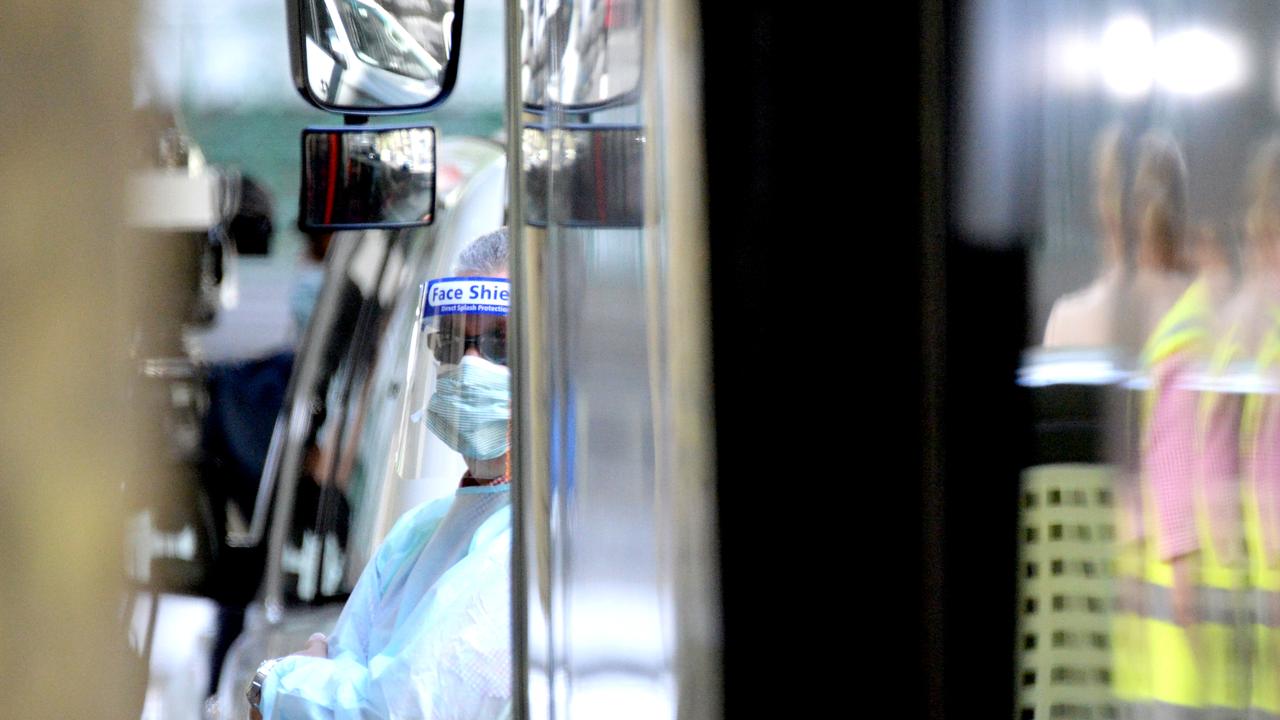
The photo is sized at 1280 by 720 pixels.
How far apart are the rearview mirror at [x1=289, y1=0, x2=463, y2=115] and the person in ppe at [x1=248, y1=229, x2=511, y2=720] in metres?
0.20

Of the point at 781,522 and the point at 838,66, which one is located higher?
the point at 838,66

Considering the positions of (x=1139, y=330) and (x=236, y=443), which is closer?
(x=1139, y=330)

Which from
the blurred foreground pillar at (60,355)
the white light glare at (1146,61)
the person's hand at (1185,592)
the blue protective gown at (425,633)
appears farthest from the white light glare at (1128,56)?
the blurred foreground pillar at (60,355)

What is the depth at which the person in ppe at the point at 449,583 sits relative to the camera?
1488 millimetres

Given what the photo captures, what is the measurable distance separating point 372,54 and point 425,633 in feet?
2.20

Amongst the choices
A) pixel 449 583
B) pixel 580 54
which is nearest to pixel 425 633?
pixel 449 583

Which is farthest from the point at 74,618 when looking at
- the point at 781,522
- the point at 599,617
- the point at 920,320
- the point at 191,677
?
the point at 920,320

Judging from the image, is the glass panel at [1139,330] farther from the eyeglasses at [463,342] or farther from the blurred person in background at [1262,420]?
the eyeglasses at [463,342]

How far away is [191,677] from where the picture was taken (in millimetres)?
1981

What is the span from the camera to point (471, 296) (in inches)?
61.4

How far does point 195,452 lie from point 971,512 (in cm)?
144

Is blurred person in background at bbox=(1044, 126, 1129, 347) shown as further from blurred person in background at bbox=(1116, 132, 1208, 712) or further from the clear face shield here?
the clear face shield

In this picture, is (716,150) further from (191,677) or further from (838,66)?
(191,677)

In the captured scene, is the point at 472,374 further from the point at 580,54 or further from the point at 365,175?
the point at 580,54
